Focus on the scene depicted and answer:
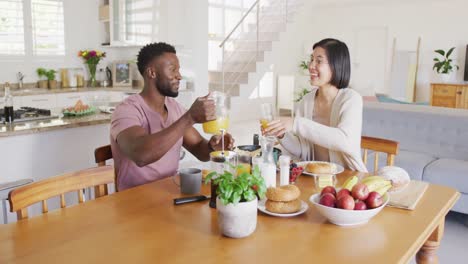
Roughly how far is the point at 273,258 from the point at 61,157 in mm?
2184

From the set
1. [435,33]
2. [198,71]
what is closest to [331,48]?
[198,71]

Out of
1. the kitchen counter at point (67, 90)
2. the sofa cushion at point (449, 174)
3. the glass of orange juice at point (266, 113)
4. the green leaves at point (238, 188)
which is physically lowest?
the sofa cushion at point (449, 174)

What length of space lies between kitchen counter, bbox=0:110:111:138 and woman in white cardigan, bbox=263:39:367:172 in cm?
144

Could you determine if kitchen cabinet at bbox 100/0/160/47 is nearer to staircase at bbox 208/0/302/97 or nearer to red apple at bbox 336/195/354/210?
staircase at bbox 208/0/302/97

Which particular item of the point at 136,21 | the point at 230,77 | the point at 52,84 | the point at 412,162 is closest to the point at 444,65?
the point at 230,77

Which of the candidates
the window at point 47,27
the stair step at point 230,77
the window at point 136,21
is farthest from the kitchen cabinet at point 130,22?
the stair step at point 230,77

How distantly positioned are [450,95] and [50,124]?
714cm

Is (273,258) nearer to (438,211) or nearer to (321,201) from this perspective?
(321,201)

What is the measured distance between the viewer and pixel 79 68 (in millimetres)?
6117

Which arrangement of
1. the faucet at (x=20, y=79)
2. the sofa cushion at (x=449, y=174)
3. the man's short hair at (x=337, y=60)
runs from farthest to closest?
the faucet at (x=20, y=79), the sofa cushion at (x=449, y=174), the man's short hair at (x=337, y=60)

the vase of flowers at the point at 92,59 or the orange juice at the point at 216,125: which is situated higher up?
the vase of flowers at the point at 92,59

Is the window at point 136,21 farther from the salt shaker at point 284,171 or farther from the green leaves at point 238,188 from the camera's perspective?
the green leaves at point 238,188

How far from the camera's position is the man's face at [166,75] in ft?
6.88

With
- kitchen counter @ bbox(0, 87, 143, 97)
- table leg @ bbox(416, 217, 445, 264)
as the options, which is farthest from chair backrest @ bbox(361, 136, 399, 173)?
kitchen counter @ bbox(0, 87, 143, 97)
